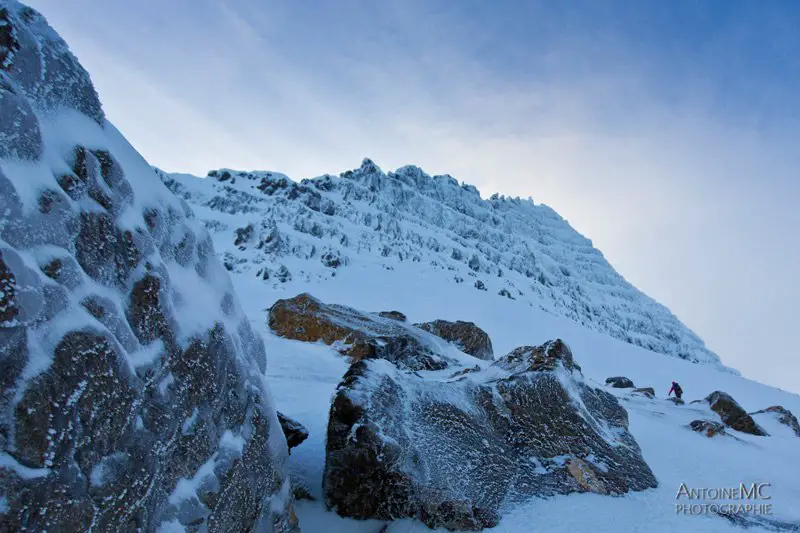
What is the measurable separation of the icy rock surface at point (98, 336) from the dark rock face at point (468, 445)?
1.46 meters

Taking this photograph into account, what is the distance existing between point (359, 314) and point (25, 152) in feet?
44.5

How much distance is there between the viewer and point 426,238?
5828 centimetres

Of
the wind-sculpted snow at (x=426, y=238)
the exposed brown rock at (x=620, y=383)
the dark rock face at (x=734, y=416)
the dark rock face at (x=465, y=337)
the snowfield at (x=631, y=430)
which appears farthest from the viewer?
the wind-sculpted snow at (x=426, y=238)

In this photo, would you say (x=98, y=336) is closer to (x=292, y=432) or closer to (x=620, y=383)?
(x=292, y=432)

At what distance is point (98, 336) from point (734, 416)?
1803cm

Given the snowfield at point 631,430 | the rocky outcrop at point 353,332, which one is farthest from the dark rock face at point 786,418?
the rocky outcrop at point 353,332

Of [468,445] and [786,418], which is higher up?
[786,418]

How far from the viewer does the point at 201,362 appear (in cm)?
335

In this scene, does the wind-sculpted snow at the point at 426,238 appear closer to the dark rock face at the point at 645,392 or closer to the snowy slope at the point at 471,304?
the snowy slope at the point at 471,304

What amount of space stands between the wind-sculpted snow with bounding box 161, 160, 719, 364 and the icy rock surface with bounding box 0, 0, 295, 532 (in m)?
26.1

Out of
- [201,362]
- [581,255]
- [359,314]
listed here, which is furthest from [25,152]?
[581,255]

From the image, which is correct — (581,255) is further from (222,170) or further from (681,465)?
(681,465)

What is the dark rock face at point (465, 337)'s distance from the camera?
1717 cm

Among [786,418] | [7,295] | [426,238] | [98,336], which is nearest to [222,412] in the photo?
[98,336]
